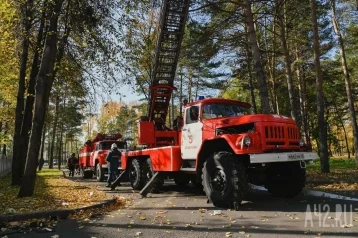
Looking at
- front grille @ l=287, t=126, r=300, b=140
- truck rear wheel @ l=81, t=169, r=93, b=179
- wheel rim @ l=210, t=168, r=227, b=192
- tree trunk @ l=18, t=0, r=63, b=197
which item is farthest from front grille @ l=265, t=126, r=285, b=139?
truck rear wheel @ l=81, t=169, r=93, b=179

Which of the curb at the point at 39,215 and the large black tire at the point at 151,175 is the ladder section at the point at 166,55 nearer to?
the large black tire at the point at 151,175

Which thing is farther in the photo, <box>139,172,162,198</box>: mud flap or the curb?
<box>139,172,162,198</box>: mud flap

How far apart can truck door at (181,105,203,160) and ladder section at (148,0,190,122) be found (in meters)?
3.51

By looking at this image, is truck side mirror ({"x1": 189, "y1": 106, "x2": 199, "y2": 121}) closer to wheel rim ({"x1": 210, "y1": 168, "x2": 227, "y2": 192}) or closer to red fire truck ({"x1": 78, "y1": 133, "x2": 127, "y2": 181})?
wheel rim ({"x1": 210, "y1": 168, "x2": 227, "y2": 192})

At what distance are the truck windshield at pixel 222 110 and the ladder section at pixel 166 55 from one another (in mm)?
3825

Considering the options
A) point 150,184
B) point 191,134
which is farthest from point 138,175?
point 191,134

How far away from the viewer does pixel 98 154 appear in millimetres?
18938

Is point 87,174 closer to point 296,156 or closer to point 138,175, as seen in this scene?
point 138,175

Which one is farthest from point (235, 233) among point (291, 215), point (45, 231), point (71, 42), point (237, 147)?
point (71, 42)

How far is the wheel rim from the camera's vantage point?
8.06m

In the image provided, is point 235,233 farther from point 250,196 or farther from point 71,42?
point 71,42

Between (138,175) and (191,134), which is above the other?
(191,134)

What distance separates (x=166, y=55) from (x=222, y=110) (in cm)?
463

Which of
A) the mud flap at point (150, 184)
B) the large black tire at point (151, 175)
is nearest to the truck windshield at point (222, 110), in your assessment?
the mud flap at point (150, 184)
